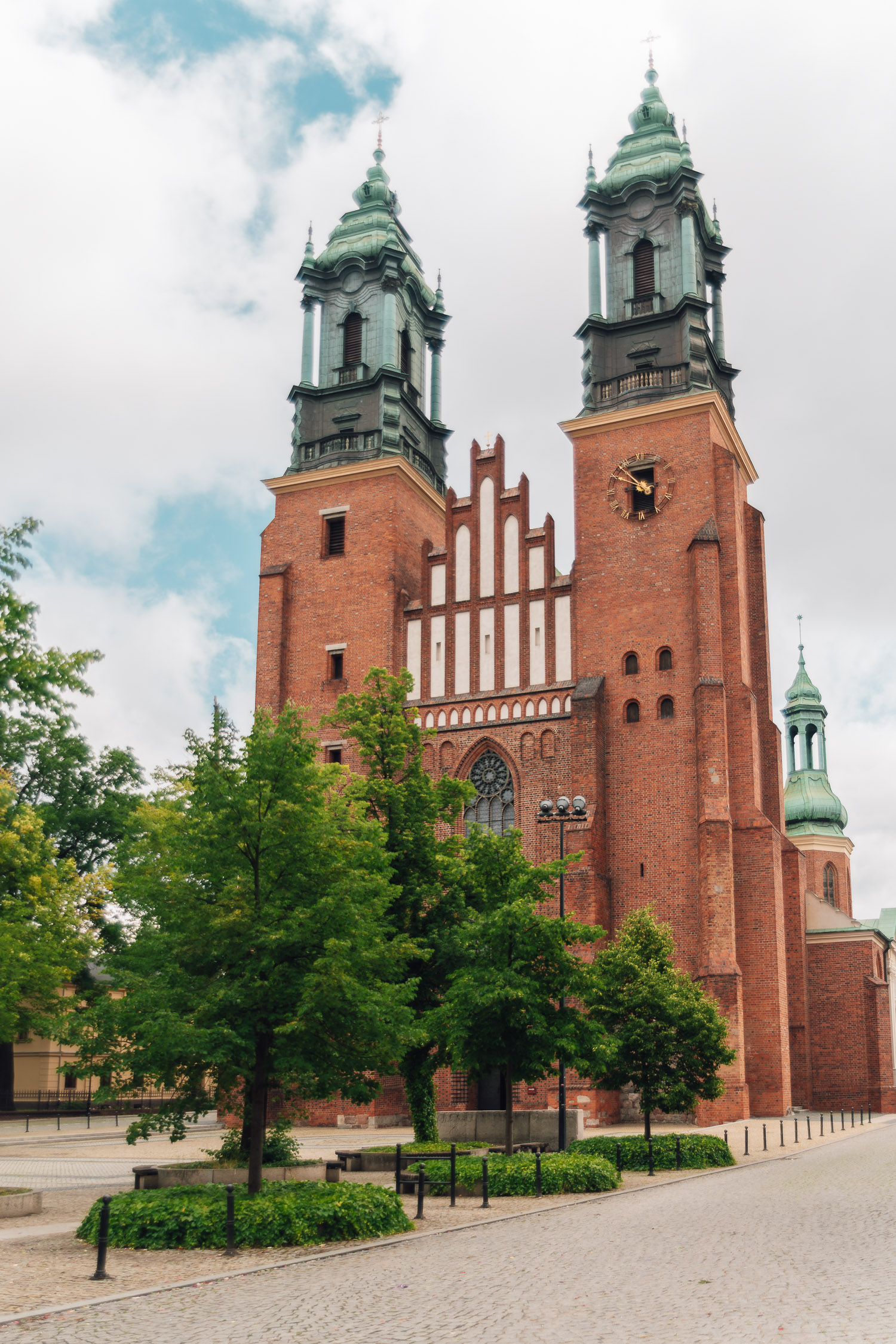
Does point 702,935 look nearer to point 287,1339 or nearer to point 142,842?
point 142,842

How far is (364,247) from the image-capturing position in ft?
149

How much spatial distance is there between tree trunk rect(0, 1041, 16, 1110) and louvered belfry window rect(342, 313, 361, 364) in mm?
28517

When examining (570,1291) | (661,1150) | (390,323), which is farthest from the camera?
(390,323)

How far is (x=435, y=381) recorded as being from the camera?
154 feet

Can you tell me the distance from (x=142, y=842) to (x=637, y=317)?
29588mm

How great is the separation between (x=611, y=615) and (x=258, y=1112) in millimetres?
24388

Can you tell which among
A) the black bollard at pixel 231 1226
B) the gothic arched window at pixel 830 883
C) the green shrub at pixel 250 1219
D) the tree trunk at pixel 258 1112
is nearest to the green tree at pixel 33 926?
the tree trunk at pixel 258 1112

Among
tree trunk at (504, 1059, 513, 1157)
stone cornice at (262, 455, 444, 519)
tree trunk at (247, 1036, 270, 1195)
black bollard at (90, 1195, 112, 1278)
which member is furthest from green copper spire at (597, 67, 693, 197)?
black bollard at (90, 1195, 112, 1278)

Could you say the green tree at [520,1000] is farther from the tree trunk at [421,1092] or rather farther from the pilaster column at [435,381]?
the pilaster column at [435,381]

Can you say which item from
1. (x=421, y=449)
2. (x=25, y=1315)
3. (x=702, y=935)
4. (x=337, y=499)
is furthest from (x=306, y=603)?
(x=25, y=1315)

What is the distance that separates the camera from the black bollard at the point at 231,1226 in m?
12.4

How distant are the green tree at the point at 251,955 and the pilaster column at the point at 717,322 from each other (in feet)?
101

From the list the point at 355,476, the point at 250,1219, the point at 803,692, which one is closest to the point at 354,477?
the point at 355,476

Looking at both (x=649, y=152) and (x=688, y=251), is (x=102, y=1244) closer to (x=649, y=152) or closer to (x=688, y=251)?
(x=688, y=251)
